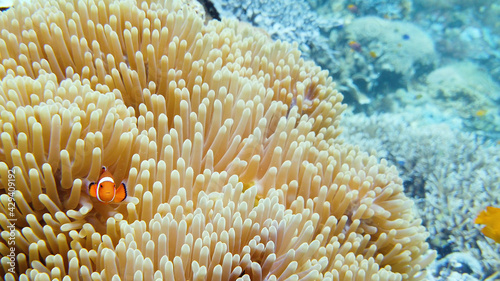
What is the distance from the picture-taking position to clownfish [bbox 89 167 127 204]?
1.39m

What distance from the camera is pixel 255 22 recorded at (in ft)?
22.0

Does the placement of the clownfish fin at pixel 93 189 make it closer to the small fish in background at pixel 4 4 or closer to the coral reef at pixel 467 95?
the small fish in background at pixel 4 4

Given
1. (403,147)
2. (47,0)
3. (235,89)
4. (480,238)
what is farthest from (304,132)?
(403,147)

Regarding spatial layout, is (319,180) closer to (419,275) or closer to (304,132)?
(304,132)

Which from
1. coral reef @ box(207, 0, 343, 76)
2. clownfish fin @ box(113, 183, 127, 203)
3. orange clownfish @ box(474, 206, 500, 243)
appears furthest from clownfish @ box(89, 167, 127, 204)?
coral reef @ box(207, 0, 343, 76)

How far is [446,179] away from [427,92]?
7.39 m

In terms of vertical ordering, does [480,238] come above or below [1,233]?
above

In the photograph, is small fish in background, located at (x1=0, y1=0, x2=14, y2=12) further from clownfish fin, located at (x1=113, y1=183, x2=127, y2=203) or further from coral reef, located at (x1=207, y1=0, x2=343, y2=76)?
coral reef, located at (x1=207, y1=0, x2=343, y2=76)

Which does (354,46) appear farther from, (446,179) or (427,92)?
(446,179)

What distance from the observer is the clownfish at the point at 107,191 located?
1.39 metres

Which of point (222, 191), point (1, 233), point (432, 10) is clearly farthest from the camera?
point (432, 10)

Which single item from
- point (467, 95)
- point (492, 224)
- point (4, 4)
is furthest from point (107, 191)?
point (467, 95)

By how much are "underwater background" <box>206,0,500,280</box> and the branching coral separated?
8.02 ft

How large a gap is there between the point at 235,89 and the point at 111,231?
1.08 metres
